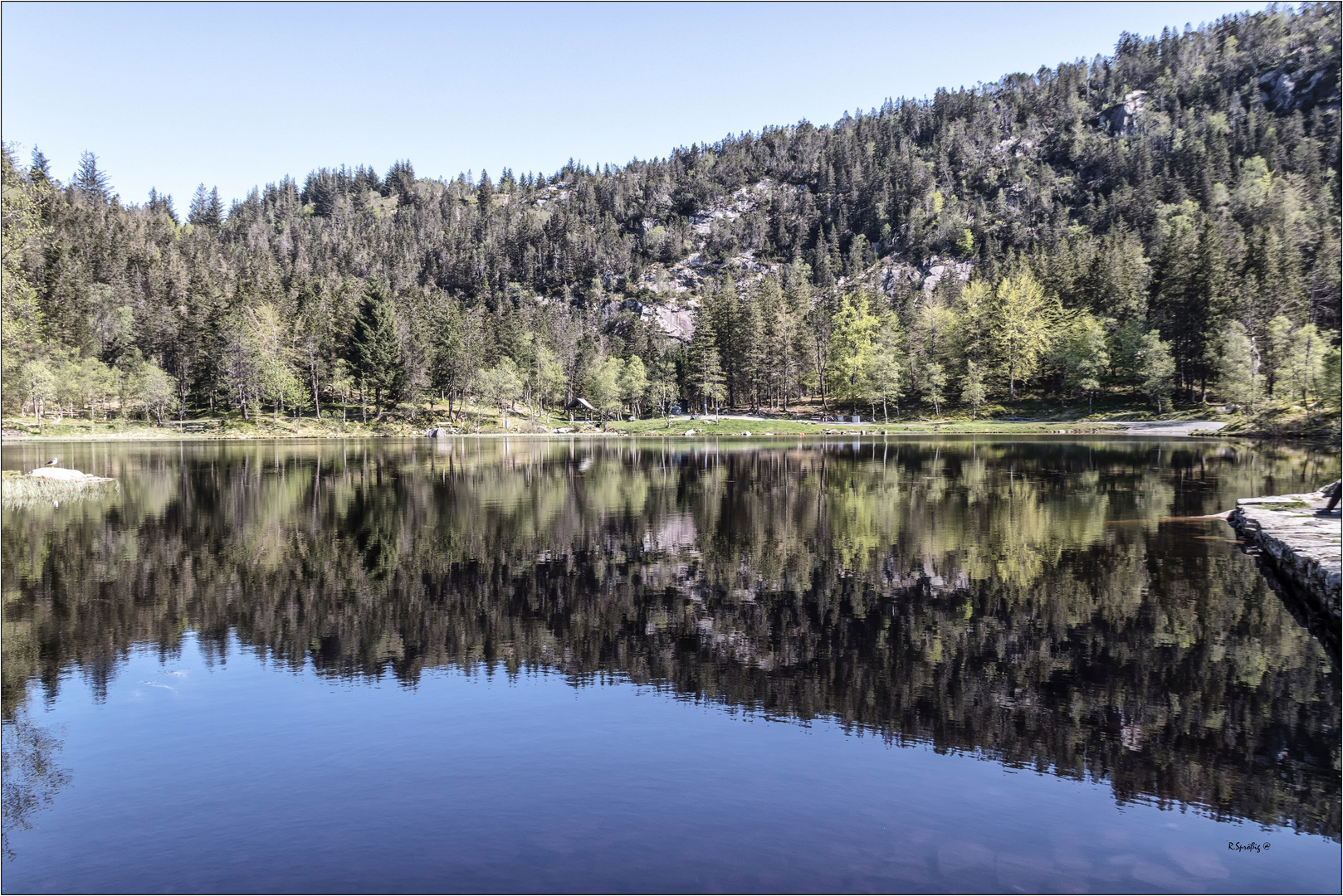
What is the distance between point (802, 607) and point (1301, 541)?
1354 cm

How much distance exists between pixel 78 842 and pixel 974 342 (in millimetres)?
Answer: 132200

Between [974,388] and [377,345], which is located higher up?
[377,345]

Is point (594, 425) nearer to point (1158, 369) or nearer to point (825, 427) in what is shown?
point (825, 427)

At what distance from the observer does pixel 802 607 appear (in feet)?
60.6

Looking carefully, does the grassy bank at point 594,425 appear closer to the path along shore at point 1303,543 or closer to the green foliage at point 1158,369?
the green foliage at point 1158,369

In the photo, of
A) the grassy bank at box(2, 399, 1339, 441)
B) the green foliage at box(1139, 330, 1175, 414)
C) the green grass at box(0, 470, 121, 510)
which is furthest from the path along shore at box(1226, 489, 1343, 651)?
the green foliage at box(1139, 330, 1175, 414)

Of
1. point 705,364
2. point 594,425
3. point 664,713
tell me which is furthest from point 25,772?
point 705,364

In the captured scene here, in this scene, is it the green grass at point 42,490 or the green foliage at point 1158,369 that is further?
the green foliage at point 1158,369

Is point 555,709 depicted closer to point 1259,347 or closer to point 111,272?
point 1259,347

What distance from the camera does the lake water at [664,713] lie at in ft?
28.4

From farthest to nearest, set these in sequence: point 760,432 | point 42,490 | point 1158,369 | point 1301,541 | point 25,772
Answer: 1. point 760,432
2. point 1158,369
3. point 42,490
4. point 1301,541
5. point 25,772

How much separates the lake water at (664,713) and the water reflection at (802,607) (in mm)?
95

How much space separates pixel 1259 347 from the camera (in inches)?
3853

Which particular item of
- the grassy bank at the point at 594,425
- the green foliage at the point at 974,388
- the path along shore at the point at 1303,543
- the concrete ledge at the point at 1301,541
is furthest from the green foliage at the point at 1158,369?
the concrete ledge at the point at 1301,541
